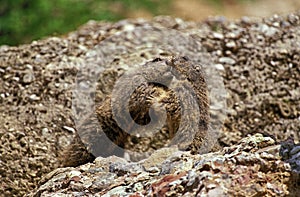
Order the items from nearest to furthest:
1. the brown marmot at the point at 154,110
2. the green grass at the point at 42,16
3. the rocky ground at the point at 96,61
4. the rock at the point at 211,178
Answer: the rock at the point at 211,178 → the rocky ground at the point at 96,61 → the brown marmot at the point at 154,110 → the green grass at the point at 42,16

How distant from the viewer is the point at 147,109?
183cm

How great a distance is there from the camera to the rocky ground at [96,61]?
5.11 ft

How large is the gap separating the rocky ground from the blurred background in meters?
0.70

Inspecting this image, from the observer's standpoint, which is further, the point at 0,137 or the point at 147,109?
the point at 0,137

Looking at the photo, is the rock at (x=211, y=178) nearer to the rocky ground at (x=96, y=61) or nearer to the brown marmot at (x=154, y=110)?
the rocky ground at (x=96, y=61)

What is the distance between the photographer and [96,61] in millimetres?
2311

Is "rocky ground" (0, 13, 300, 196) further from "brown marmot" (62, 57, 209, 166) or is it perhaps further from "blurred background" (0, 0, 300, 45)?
"blurred background" (0, 0, 300, 45)

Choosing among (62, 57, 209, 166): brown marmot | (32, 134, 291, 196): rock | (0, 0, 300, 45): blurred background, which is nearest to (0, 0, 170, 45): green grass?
Answer: (0, 0, 300, 45): blurred background

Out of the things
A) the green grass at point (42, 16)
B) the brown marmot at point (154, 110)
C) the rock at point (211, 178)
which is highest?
the green grass at point (42, 16)

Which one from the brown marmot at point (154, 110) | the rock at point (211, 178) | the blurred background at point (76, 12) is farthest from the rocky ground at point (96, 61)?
the blurred background at point (76, 12)

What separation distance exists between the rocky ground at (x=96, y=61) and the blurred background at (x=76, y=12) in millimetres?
701

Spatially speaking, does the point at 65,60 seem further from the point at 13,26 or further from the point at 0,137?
the point at 13,26

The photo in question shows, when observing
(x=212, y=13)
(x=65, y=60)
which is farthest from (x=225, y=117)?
(x=212, y=13)

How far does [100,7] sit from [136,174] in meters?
2.42
